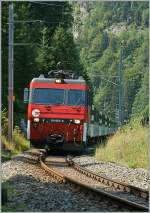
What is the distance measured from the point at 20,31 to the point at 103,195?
127ft

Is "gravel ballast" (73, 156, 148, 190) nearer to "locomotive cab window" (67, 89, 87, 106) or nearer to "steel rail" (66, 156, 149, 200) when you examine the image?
"steel rail" (66, 156, 149, 200)

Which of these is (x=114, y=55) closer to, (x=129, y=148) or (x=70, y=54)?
(x=70, y=54)

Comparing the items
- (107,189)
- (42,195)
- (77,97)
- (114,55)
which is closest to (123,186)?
(107,189)

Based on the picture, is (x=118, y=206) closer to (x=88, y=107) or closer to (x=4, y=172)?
(x=4, y=172)

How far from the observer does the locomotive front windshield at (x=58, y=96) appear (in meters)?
25.2

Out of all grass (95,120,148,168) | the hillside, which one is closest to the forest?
the hillside

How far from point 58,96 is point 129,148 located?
13.1 feet

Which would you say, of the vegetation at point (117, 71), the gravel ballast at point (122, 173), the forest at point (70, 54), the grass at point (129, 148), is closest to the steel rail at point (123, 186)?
the gravel ballast at point (122, 173)

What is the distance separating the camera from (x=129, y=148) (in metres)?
22.7

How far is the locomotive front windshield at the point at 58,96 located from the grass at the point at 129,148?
1.95 meters

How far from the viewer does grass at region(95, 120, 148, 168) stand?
20753 mm

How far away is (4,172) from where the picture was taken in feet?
53.1

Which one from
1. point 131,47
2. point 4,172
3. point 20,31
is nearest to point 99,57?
point 131,47

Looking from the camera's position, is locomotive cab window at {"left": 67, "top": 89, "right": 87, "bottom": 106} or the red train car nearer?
the red train car
